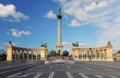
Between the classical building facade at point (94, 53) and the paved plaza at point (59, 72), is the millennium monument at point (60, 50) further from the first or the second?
the paved plaza at point (59, 72)

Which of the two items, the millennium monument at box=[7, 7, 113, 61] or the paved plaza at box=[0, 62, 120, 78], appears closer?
the paved plaza at box=[0, 62, 120, 78]

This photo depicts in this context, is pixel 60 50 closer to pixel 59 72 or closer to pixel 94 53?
pixel 94 53

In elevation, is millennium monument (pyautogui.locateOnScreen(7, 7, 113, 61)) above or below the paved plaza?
above

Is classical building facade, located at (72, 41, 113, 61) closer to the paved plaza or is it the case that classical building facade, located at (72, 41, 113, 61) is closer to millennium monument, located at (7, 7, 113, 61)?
millennium monument, located at (7, 7, 113, 61)

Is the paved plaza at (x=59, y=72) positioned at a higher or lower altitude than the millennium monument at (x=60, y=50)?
lower

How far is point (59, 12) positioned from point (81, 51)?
25.0 metres

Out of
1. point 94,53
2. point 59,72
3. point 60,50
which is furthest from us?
point 94,53

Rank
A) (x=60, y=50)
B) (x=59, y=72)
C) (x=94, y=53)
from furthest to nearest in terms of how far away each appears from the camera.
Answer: (x=94, y=53) → (x=60, y=50) → (x=59, y=72)

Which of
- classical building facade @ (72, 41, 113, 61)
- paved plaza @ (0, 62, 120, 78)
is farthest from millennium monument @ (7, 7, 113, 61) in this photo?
paved plaza @ (0, 62, 120, 78)

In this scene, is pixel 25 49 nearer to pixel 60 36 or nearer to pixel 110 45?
pixel 60 36

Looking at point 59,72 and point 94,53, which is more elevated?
point 94,53

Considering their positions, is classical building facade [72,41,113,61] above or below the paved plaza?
above

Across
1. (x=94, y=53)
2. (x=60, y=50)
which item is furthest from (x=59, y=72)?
(x=94, y=53)

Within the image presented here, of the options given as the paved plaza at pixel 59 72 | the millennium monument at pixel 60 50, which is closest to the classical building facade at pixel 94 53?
the millennium monument at pixel 60 50
